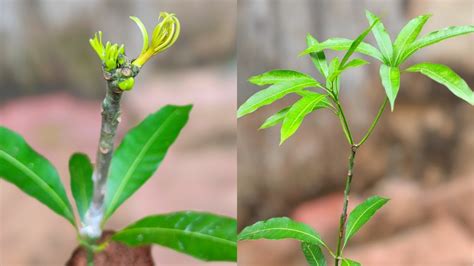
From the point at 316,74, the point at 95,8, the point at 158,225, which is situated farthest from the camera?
the point at 316,74

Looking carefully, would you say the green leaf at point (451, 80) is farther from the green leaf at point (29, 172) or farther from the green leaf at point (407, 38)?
the green leaf at point (29, 172)

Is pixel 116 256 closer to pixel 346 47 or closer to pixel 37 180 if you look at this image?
pixel 37 180

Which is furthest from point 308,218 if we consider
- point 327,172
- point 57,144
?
point 57,144

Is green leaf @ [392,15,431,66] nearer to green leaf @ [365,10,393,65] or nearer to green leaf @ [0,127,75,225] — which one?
green leaf @ [365,10,393,65]

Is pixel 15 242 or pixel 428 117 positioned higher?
pixel 428 117

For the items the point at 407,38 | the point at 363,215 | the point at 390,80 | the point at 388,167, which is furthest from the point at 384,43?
the point at 388,167

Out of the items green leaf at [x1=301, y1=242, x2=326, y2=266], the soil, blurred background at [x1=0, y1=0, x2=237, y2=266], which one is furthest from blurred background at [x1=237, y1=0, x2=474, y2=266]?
green leaf at [x1=301, y1=242, x2=326, y2=266]

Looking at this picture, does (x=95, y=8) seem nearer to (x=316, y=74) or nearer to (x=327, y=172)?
(x=316, y=74)
